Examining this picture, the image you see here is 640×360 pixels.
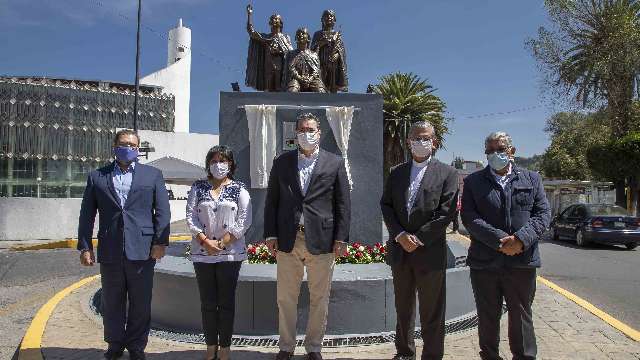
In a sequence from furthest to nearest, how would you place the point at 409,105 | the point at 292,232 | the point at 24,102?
the point at 409,105 → the point at 24,102 → the point at 292,232

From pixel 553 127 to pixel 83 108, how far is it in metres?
54.9

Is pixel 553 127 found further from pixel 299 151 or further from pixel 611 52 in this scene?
pixel 299 151

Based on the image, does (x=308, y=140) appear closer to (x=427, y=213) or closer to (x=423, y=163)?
(x=423, y=163)

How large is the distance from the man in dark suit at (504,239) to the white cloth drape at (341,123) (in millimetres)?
3249

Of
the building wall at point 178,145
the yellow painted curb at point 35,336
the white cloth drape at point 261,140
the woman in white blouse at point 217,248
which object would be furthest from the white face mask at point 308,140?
the building wall at point 178,145

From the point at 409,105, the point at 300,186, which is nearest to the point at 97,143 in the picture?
the point at 300,186

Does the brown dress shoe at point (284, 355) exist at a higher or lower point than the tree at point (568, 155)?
lower

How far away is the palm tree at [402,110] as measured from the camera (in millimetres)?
33844

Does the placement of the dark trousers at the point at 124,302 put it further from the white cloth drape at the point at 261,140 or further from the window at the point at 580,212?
the window at the point at 580,212

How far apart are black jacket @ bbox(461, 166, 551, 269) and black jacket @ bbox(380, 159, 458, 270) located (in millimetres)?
179

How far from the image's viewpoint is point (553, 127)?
202ft

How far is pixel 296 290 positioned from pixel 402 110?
103 ft

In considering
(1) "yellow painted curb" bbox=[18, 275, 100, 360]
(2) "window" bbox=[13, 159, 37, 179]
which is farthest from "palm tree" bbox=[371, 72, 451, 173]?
(1) "yellow painted curb" bbox=[18, 275, 100, 360]

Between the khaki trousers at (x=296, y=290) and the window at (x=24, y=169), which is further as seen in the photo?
the window at (x=24, y=169)
